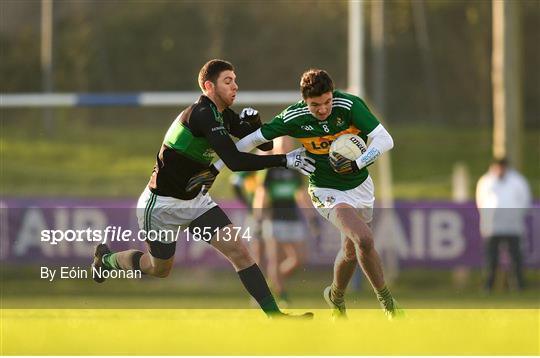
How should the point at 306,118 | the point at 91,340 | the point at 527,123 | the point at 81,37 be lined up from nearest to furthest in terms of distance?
1. the point at 91,340
2. the point at 306,118
3. the point at 81,37
4. the point at 527,123

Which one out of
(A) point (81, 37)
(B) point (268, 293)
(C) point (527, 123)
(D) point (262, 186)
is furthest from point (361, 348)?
(C) point (527, 123)

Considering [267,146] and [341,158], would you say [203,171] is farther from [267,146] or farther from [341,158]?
[341,158]

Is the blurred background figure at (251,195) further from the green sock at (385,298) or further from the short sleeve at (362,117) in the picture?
the short sleeve at (362,117)

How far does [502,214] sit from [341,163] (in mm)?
7790

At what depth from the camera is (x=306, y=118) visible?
28.3ft

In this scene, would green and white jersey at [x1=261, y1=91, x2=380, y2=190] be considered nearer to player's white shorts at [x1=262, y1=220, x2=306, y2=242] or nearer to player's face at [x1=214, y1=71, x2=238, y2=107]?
player's face at [x1=214, y1=71, x2=238, y2=107]

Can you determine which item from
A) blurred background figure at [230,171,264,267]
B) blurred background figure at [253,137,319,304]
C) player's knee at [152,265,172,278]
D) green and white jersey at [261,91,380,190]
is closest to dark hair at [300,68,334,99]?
green and white jersey at [261,91,380,190]

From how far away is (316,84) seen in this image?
8.29 metres

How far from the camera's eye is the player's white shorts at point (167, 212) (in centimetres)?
881

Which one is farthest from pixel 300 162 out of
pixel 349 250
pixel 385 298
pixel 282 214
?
pixel 282 214

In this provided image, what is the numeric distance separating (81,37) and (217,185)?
57.4 feet

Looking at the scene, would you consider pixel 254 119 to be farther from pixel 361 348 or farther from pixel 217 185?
pixel 217 185

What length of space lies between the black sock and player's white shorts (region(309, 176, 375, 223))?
70 centimetres

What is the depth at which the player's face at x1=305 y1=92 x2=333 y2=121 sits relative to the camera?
8.34m
